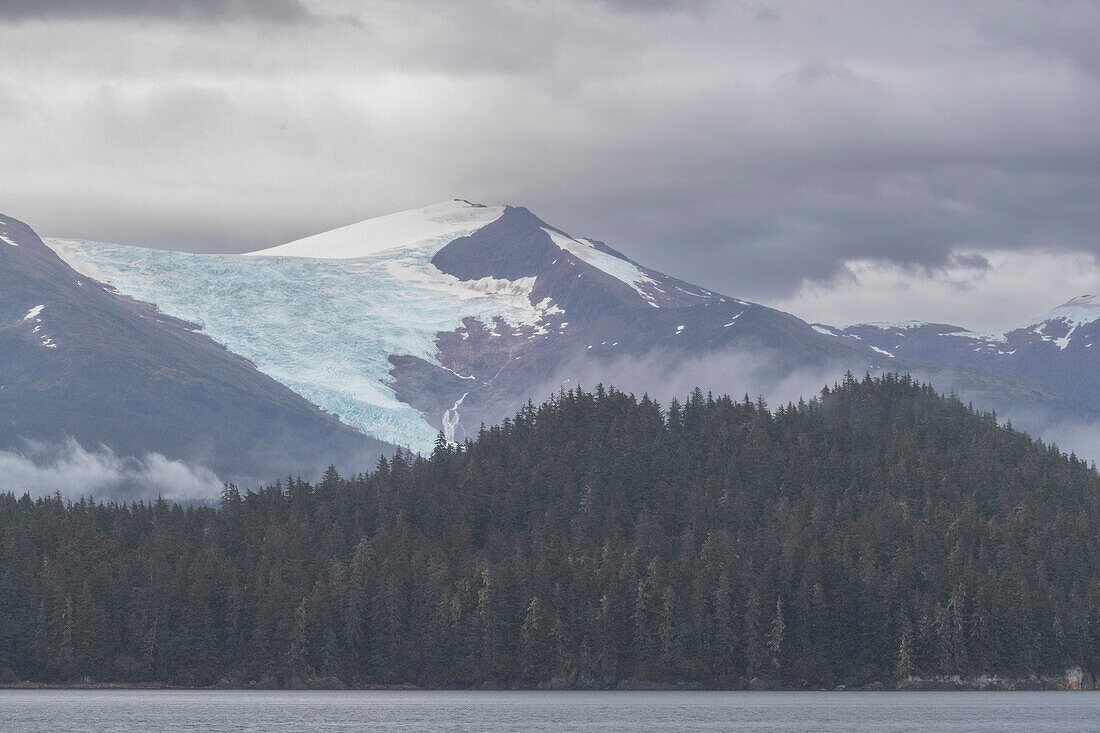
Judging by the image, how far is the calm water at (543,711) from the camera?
137 meters

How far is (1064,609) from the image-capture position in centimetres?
19912

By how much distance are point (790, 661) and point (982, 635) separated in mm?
24403

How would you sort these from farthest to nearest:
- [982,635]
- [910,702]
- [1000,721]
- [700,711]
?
[982,635], [910,702], [700,711], [1000,721]

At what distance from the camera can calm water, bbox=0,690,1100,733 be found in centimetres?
13662

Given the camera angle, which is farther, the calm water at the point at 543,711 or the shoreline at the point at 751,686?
the shoreline at the point at 751,686

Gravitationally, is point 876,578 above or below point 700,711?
above

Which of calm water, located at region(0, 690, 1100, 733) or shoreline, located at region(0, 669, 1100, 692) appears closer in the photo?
calm water, located at region(0, 690, 1100, 733)

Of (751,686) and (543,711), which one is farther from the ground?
(751,686)

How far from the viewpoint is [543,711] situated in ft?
522

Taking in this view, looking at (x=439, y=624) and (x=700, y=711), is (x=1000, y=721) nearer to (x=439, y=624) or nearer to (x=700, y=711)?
(x=700, y=711)

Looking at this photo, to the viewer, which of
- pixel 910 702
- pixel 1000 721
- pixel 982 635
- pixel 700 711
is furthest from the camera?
pixel 982 635

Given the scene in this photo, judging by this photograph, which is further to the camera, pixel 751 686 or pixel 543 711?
pixel 751 686

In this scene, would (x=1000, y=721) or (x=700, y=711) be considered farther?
(x=700, y=711)

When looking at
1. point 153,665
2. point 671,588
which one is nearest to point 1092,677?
point 671,588
